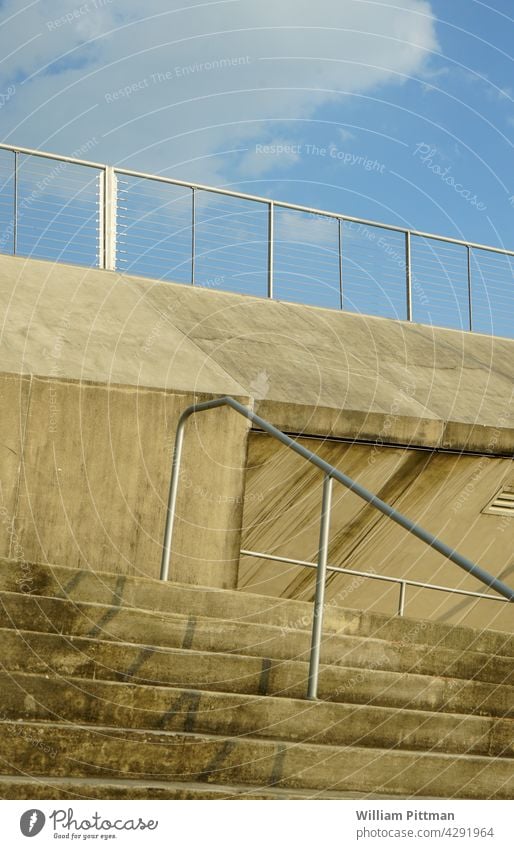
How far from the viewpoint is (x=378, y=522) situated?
8.24 m

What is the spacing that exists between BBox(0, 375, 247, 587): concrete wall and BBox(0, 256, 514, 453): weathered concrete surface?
460mm

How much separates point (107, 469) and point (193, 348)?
239 cm

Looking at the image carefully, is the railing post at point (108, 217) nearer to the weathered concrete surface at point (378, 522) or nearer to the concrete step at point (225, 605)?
the weathered concrete surface at point (378, 522)

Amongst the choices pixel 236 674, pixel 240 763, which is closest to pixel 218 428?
pixel 236 674

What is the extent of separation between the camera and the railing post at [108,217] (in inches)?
398

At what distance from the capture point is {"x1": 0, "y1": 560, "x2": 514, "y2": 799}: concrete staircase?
11.8 ft

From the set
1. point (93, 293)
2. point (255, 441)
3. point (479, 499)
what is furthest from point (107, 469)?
point (479, 499)

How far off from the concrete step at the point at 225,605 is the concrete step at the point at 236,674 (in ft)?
1.19

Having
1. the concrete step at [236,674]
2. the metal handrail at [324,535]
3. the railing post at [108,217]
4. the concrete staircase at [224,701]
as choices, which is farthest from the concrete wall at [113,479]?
the railing post at [108,217]

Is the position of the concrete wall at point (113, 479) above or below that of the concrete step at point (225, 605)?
above

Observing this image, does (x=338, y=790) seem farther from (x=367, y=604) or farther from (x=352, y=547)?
(x=367, y=604)

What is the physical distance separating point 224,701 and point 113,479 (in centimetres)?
267

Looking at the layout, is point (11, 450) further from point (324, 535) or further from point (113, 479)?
point (324, 535)

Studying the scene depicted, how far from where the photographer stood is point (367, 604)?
354 inches
